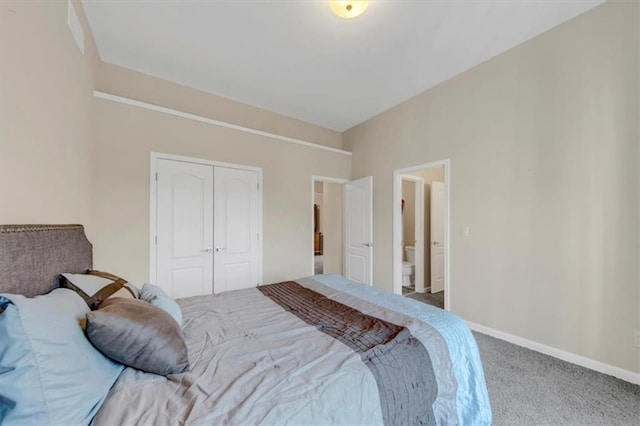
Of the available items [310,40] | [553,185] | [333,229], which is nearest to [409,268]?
[333,229]

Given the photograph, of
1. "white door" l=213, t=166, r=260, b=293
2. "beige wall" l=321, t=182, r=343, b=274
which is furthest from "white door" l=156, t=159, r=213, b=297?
"beige wall" l=321, t=182, r=343, b=274

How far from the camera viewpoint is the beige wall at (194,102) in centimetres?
288

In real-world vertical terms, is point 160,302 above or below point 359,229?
below

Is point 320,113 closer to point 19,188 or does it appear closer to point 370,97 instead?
point 370,97

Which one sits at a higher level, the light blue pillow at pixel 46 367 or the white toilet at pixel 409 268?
the light blue pillow at pixel 46 367

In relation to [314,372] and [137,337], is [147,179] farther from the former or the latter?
[314,372]

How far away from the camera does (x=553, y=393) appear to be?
1826 millimetres

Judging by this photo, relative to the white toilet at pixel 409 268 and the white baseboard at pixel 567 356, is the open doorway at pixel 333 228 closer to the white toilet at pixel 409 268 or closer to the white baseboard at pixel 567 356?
the white toilet at pixel 409 268

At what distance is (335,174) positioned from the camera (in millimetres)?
4484

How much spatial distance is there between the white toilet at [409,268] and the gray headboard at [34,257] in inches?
173

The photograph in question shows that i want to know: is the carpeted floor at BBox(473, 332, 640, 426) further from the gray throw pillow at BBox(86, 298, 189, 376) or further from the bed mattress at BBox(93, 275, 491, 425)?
the gray throw pillow at BBox(86, 298, 189, 376)

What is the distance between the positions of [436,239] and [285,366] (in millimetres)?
4016

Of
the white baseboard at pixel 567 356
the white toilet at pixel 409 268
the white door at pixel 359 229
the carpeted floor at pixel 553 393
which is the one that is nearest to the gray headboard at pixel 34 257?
the carpeted floor at pixel 553 393

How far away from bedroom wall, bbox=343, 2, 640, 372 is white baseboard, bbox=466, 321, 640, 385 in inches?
1.8
